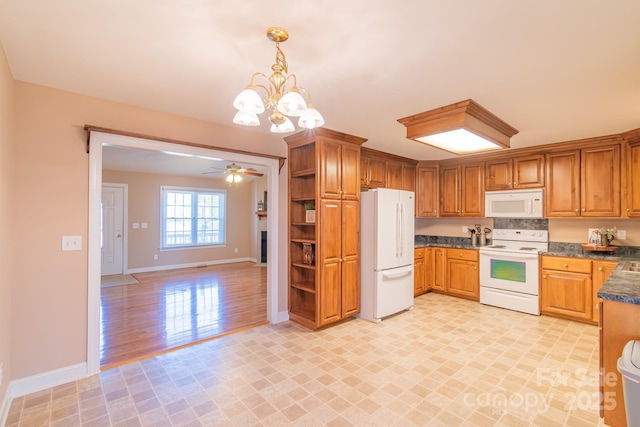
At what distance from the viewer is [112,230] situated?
6727 mm

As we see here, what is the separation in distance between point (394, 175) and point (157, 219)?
5741mm

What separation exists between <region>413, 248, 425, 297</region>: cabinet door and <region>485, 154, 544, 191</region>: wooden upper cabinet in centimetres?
149

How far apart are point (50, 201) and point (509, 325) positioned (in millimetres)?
4919

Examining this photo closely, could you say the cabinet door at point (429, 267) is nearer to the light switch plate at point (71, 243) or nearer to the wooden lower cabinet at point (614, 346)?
the wooden lower cabinet at point (614, 346)

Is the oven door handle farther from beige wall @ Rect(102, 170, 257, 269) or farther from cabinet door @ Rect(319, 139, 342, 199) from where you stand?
beige wall @ Rect(102, 170, 257, 269)

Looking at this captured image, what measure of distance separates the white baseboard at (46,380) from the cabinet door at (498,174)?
17.9 feet

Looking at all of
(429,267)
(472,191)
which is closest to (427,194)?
(472,191)

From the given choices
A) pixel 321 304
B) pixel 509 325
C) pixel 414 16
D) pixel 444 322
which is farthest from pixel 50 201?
pixel 509 325

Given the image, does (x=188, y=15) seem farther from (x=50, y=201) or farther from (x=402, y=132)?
(x=402, y=132)

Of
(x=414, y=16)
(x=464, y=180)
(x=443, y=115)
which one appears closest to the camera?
(x=414, y=16)

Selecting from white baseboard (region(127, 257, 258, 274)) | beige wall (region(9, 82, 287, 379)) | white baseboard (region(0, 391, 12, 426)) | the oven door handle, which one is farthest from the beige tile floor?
white baseboard (region(127, 257, 258, 274))

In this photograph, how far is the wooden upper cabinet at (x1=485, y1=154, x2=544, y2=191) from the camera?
14.1 ft

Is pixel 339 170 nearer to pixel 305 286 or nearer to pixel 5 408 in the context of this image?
pixel 305 286

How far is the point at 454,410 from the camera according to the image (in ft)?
6.95
